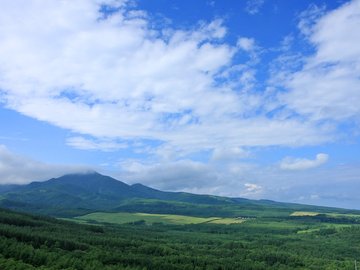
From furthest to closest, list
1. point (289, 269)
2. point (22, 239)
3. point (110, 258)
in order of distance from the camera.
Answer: point (289, 269) < point (22, 239) < point (110, 258)

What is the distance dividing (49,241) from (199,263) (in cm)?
6077

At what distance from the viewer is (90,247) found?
182000 millimetres

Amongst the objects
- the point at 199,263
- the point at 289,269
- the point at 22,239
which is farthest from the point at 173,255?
the point at 22,239

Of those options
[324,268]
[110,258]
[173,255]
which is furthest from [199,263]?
[324,268]

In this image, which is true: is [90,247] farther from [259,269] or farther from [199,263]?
[259,269]

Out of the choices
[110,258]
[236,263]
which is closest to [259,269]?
[236,263]

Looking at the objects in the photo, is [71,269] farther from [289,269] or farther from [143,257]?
[289,269]

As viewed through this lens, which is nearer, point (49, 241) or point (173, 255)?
point (49, 241)

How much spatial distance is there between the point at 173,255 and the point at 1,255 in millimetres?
83838

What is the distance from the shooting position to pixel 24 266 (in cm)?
11500

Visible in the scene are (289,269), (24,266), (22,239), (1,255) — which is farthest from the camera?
(289,269)

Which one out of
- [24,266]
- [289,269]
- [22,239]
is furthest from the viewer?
[289,269]

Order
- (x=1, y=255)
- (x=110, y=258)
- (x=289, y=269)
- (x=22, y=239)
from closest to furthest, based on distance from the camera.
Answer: (x=1, y=255) → (x=110, y=258) → (x=22, y=239) → (x=289, y=269)

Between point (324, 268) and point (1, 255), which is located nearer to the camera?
point (1, 255)
